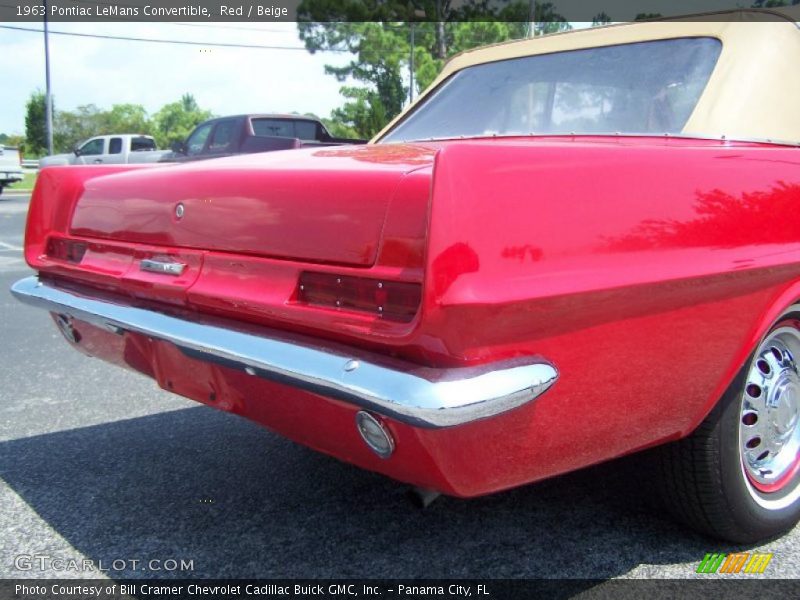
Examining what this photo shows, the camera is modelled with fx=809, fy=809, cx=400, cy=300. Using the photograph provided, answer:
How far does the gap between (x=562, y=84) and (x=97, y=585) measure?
2.18m

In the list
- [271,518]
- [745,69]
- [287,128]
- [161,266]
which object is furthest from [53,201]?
[287,128]

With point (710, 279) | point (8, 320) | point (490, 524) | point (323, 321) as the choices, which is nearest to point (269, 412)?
point (323, 321)

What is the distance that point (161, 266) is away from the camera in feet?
7.69

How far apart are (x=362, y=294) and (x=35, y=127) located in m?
50.1

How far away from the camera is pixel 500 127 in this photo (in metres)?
2.84

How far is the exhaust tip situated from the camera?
5.66ft

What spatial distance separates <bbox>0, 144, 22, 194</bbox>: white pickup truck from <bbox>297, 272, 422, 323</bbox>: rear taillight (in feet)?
77.7

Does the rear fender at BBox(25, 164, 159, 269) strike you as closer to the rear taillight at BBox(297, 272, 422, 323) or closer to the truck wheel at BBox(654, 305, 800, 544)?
the rear taillight at BBox(297, 272, 422, 323)

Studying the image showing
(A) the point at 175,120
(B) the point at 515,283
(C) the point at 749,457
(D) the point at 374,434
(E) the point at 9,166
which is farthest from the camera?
(A) the point at 175,120

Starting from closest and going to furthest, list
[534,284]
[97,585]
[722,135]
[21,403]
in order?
1. [534,284]
2. [97,585]
3. [722,135]
4. [21,403]

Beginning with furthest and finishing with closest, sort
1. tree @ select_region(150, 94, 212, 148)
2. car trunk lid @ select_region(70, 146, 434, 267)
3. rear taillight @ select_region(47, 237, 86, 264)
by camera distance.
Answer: tree @ select_region(150, 94, 212, 148) → rear taillight @ select_region(47, 237, 86, 264) → car trunk lid @ select_region(70, 146, 434, 267)

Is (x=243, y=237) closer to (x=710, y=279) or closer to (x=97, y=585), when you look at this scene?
(x=97, y=585)

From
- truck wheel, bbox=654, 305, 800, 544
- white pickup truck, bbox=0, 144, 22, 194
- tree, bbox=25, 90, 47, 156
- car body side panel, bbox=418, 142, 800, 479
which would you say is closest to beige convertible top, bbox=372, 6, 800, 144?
car body side panel, bbox=418, 142, 800, 479

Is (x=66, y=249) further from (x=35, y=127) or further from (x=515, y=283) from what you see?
(x=35, y=127)
